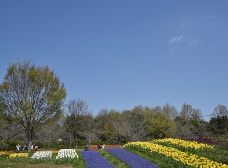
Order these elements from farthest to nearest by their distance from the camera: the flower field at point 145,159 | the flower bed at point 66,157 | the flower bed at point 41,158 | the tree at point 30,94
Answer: the tree at point 30,94
the flower bed at point 41,158
the flower bed at point 66,157
the flower field at point 145,159

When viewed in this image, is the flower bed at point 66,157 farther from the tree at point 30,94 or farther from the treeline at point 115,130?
the treeline at point 115,130

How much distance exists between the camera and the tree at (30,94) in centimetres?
2823

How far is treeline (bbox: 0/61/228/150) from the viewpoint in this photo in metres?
28.5

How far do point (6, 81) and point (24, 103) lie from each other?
9.92 ft

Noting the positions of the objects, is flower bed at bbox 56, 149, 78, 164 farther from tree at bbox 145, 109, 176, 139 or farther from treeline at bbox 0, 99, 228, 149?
tree at bbox 145, 109, 176, 139

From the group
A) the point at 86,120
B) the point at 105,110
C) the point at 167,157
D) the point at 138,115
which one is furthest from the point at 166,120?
the point at 167,157

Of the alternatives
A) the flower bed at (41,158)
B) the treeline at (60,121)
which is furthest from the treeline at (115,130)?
the flower bed at (41,158)

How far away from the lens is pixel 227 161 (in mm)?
14711

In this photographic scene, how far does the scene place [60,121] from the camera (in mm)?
54469

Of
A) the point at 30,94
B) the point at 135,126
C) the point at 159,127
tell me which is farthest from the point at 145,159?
the point at 159,127

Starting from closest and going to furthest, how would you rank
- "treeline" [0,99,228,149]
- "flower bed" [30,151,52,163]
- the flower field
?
the flower field
"flower bed" [30,151,52,163]
"treeline" [0,99,228,149]

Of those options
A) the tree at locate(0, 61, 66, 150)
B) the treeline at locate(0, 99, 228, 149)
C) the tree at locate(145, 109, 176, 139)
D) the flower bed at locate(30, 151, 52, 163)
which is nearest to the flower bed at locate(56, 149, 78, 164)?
the flower bed at locate(30, 151, 52, 163)

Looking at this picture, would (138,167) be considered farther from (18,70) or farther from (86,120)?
(86,120)

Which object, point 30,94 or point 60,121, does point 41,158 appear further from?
point 60,121
